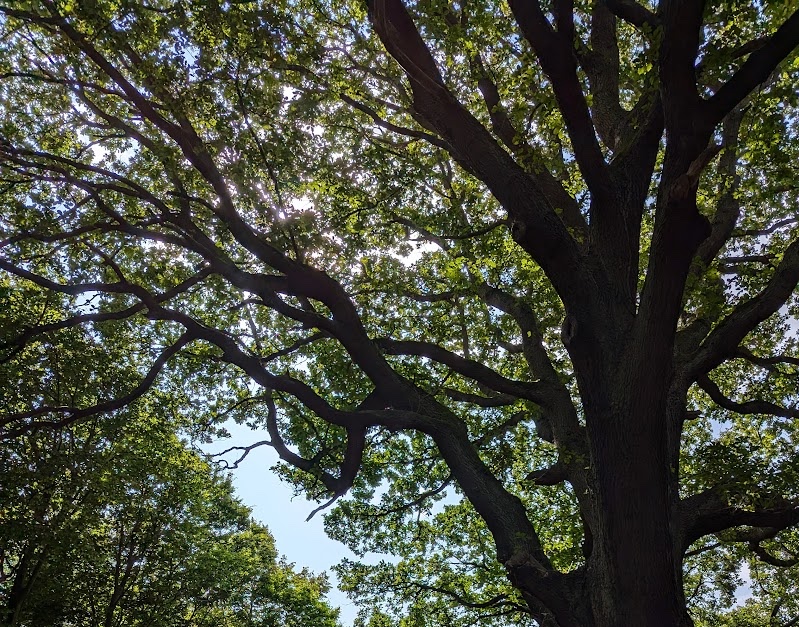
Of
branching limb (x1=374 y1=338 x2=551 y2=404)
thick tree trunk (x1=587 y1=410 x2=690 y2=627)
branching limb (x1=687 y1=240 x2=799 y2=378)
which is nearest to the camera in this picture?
thick tree trunk (x1=587 y1=410 x2=690 y2=627)

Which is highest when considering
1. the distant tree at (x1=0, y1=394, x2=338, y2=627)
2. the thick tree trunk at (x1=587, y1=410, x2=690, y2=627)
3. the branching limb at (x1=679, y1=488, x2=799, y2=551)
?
the distant tree at (x1=0, y1=394, x2=338, y2=627)

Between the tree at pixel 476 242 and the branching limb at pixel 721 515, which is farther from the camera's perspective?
the branching limb at pixel 721 515

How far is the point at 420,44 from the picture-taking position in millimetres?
5238

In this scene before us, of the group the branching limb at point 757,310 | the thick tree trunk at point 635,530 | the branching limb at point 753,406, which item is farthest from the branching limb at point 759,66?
the branching limb at point 753,406

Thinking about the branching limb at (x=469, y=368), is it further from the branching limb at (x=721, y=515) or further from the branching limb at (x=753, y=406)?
the branching limb at (x=753, y=406)

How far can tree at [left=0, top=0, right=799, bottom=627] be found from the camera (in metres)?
4.78

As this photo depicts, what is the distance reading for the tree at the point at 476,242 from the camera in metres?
4.78

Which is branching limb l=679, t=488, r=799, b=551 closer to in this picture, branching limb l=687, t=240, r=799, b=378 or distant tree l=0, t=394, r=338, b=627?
branching limb l=687, t=240, r=799, b=378

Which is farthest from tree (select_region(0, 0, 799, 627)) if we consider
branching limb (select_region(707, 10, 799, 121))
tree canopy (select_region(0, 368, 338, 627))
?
tree canopy (select_region(0, 368, 338, 627))

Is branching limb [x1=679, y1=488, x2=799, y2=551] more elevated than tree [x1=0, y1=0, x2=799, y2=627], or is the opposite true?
tree [x1=0, y1=0, x2=799, y2=627]

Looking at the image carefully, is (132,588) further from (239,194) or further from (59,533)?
(239,194)

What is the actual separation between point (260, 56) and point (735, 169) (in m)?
7.86

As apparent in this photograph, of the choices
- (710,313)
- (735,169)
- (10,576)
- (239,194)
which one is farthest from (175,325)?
(735,169)

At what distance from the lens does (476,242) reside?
345 inches
